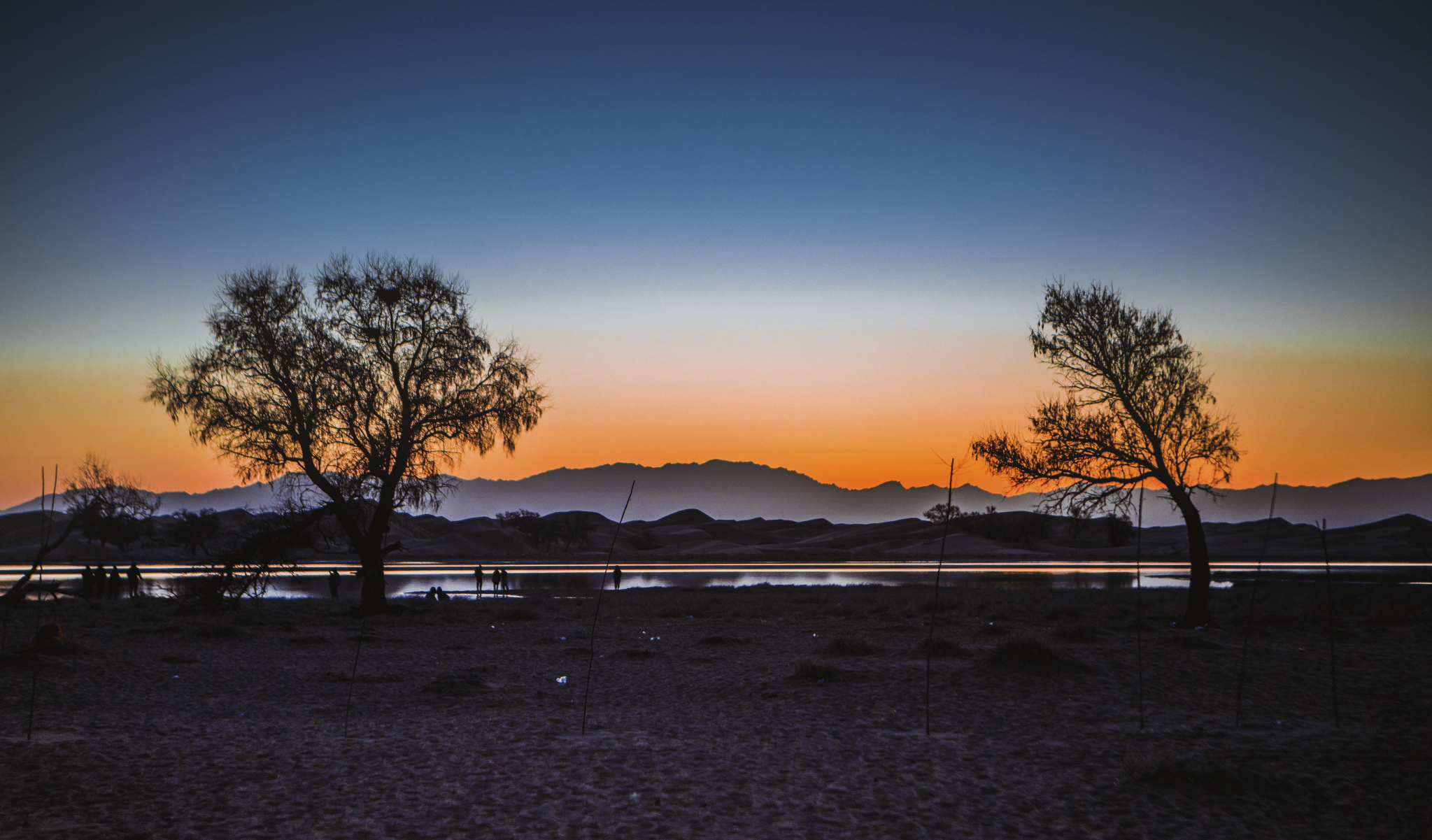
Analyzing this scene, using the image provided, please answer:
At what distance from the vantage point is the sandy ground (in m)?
7.20

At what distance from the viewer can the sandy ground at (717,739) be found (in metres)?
7.20

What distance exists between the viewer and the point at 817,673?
14.3 metres

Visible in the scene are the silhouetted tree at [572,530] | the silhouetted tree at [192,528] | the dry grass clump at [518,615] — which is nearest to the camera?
the dry grass clump at [518,615]

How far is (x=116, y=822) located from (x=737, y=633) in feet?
52.3

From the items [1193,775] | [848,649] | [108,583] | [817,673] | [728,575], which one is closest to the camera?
[1193,775]

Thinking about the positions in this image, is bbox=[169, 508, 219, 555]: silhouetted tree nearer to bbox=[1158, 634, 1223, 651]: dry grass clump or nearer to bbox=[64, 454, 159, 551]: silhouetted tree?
bbox=[64, 454, 159, 551]: silhouetted tree

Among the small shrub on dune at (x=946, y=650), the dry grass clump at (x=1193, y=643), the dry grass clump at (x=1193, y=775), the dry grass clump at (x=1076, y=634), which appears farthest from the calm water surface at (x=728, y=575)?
the dry grass clump at (x=1193, y=775)

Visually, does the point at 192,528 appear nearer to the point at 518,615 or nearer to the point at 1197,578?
the point at 518,615

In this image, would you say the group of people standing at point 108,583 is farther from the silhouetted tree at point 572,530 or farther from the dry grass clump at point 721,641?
the silhouetted tree at point 572,530

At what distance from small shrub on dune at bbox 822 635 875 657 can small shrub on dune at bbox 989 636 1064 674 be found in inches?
121

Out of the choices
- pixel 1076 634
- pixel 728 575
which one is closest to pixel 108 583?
pixel 728 575

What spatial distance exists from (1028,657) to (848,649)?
4.01 m

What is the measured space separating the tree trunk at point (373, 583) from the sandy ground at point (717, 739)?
5022 millimetres

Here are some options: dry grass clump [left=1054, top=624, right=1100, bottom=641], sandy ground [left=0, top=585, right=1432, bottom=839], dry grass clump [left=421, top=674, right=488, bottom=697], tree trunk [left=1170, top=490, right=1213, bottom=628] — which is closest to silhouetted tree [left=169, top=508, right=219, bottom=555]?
sandy ground [left=0, top=585, right=1432, bottom=839]
